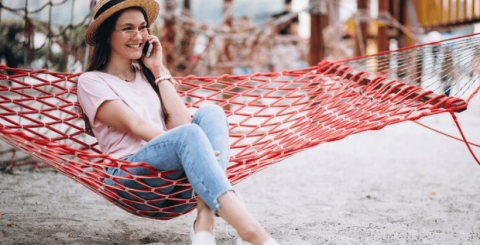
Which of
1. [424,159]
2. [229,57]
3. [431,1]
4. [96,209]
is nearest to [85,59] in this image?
[96,209]

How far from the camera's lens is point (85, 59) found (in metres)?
2.78

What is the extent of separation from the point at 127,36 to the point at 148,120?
27 cm

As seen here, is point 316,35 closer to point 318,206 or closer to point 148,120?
point 318,206

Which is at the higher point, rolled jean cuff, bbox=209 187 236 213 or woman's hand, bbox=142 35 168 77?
woman's hand, bbox=142 35 168 77

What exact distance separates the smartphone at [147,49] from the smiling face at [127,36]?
0.19 feet

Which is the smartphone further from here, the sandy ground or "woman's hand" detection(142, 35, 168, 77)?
the sandy ground

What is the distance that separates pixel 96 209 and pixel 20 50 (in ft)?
8.14

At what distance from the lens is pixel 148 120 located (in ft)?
5.06

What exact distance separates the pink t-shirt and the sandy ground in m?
0.31

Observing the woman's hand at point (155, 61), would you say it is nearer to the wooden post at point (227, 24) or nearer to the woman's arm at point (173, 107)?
the woman's arm at point (173, 107)

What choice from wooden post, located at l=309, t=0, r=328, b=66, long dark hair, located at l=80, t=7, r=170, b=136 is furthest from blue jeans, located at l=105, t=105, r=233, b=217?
wooden post, located at l=309, t=0, r=328, b=66

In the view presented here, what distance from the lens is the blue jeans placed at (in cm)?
124

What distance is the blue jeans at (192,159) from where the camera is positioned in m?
1.24

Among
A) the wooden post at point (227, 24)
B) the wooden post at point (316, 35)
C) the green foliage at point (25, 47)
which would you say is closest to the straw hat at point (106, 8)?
the green foliage at point (25, 47)
